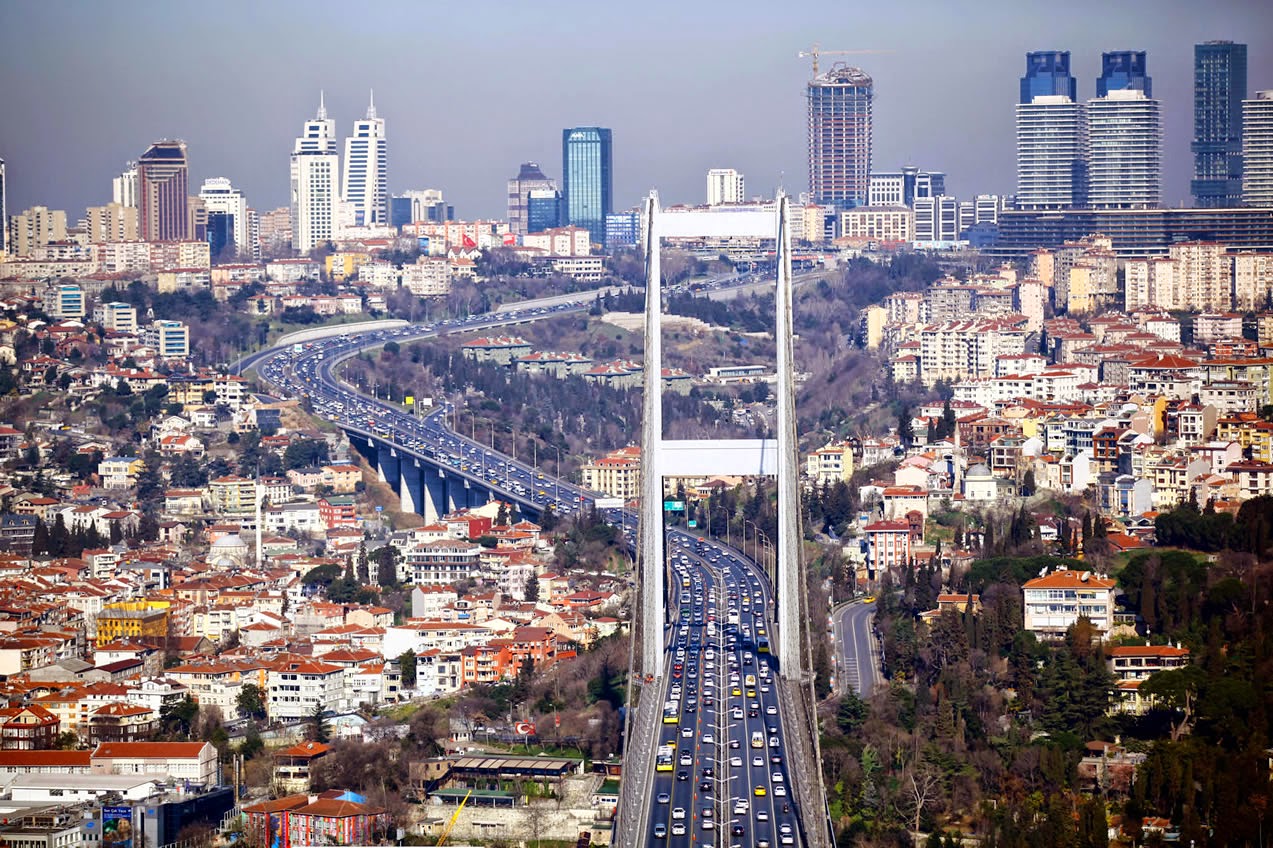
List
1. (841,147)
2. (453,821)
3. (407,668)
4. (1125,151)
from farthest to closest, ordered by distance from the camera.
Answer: (841,147)
(1125,151)
(407,668)
(453,821)

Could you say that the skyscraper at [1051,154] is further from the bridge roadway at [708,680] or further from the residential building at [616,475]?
the residential building at [616,475]

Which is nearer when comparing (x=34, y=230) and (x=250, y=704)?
(x=250, y=704)

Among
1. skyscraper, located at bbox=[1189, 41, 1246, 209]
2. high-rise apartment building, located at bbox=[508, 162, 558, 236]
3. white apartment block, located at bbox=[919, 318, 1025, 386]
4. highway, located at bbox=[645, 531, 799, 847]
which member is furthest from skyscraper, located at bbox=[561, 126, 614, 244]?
highway, located at bbox=[645, 531, 799, 847]

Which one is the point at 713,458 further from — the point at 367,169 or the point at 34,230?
the point at 367,169

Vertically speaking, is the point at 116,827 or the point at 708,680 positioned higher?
the point at 708,680

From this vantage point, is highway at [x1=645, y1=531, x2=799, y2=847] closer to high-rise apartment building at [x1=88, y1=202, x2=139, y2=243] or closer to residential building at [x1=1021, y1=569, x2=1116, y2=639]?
residential building at [x1=1021, y1=569, x2=1116, y2=639]

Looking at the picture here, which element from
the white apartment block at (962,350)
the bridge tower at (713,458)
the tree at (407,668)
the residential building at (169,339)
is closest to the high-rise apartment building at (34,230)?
the residential building at (169,339)

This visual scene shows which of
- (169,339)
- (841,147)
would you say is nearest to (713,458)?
(169,339)

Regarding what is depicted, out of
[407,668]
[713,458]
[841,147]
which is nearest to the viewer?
[713,458]

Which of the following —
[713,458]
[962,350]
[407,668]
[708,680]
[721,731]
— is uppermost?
[962,350]
